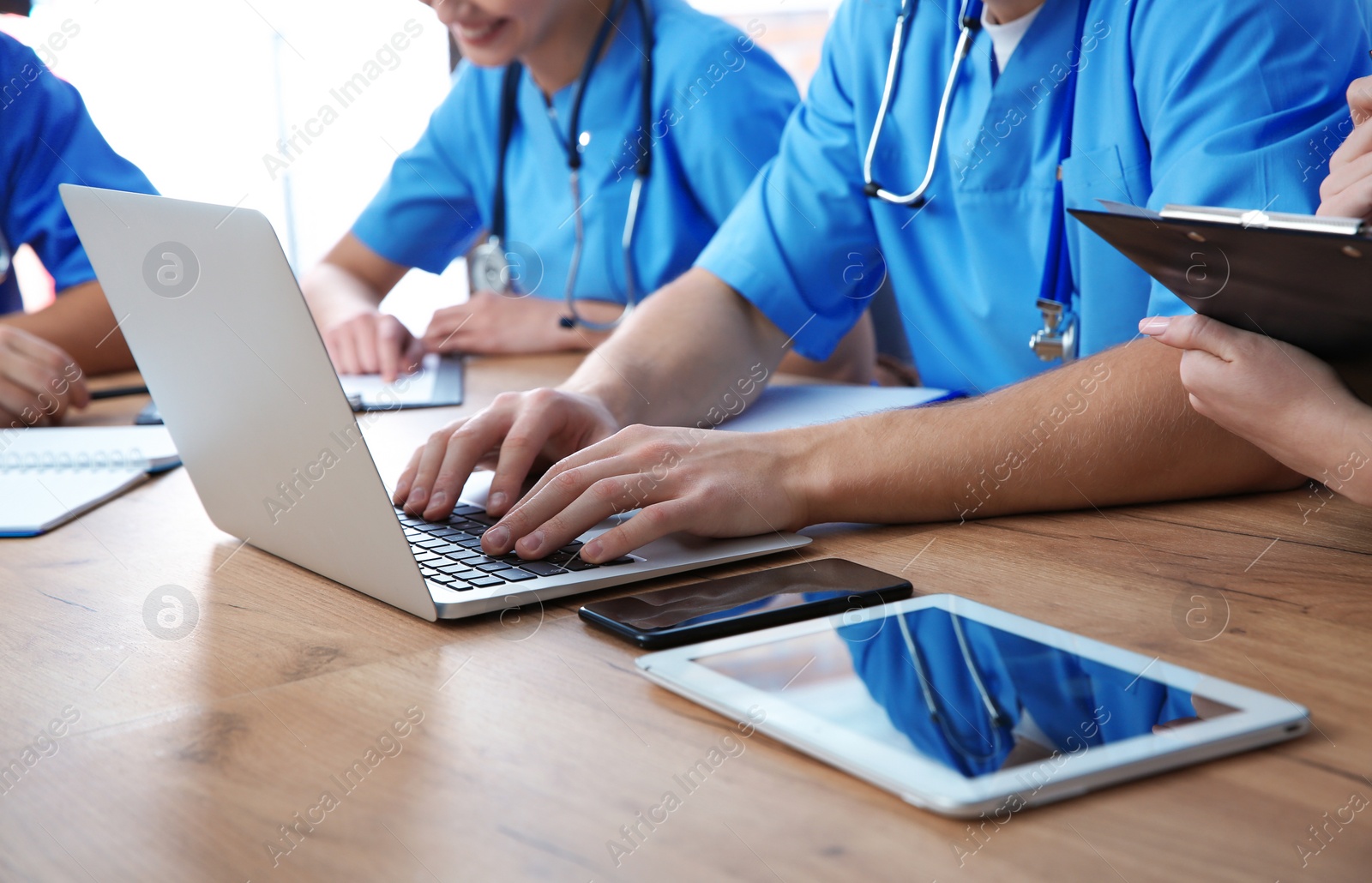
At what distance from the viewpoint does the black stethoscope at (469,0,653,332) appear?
1687 mm

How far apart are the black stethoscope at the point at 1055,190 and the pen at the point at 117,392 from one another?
952 mm

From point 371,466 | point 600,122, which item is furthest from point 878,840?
point 600,122

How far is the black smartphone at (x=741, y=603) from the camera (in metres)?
0.53

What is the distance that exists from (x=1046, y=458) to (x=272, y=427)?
1.58 feet

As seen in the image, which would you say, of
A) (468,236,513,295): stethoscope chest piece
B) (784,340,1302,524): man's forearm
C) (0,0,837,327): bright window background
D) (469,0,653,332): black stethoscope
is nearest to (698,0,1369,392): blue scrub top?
(784,340,1302,524): man's forearm

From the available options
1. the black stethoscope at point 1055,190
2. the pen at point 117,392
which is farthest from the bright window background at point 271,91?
the black stethoscope at point 1055,190

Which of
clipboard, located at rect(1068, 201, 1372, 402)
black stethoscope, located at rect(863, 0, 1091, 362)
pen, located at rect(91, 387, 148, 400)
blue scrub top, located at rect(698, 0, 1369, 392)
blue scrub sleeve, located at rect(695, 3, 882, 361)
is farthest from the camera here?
pen, located at rect(91, 387, 148, 400)

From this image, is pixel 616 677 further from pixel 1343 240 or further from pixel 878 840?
pixel 1343 240

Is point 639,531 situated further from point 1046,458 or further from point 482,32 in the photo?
point 482,32

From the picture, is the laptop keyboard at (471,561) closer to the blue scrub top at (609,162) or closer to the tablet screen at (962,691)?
the tablet screen at (962,691)

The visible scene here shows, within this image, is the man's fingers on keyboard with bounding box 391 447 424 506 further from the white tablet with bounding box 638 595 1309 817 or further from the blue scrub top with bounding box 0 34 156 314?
the blue scrub top with bounding box 0 34 156 314

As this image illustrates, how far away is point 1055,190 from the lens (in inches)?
41.4

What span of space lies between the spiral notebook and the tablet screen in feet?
1.96

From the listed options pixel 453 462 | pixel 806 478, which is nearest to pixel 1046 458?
pixel 806 478
